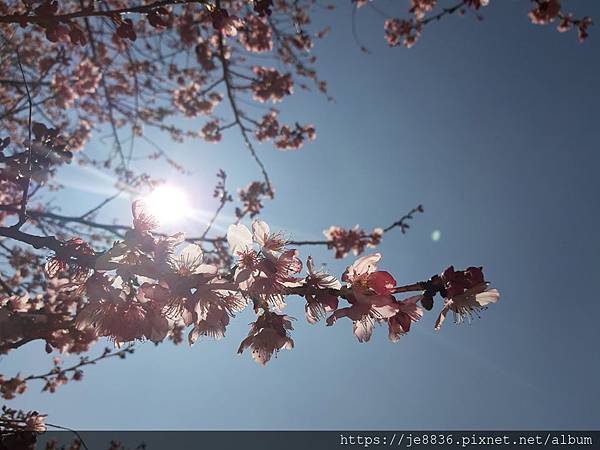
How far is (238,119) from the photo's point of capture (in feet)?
16.5

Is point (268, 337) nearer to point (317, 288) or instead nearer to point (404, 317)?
point (317, 288)

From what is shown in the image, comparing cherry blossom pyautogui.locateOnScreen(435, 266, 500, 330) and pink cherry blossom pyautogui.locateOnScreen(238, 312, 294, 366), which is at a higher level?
cherry blossom pyautogui.locateOnScreen(435, 266, 500, 330)

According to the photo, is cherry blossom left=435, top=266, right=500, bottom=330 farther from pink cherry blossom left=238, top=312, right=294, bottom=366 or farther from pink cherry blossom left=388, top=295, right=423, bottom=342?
pink cherry blossom left=238, top=312, right=294, bottom=366

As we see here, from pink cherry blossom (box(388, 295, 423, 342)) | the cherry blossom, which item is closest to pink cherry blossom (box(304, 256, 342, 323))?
pink cherry blossom (box(388, 295, 423, 342))

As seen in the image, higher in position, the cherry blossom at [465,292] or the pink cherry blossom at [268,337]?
the cherry blossom at [465,292]

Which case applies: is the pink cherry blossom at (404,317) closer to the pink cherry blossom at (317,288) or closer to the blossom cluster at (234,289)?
the blossom cluster at (234,289)

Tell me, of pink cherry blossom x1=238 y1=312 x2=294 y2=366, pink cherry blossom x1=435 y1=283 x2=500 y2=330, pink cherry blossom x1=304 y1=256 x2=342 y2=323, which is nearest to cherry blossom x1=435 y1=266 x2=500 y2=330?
pink cherry blossom x1=435 y1=283 x2=500 y2=330

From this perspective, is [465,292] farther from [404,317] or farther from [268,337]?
[268,337]

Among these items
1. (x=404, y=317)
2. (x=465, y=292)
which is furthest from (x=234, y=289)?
(x=465, y=292)

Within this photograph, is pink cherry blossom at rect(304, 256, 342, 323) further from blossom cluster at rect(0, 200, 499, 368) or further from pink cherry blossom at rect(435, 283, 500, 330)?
pink cherry blossom at rect(435, 283, 500, 330)

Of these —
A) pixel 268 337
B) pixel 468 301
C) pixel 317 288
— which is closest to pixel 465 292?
pixel 468 301

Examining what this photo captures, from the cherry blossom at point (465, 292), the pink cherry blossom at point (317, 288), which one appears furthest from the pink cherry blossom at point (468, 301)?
the pink cherry blossom at point (317, 288)

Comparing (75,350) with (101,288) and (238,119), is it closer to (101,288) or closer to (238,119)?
(238,119)

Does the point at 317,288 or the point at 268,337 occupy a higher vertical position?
the point at 317,288
